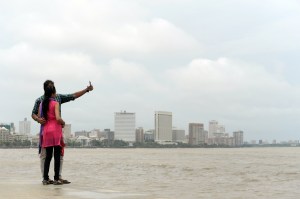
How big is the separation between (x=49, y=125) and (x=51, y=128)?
7 centimetres

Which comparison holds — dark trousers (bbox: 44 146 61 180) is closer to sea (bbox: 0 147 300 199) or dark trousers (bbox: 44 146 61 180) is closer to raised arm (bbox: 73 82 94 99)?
sea (bbox: 0 147 300 199)

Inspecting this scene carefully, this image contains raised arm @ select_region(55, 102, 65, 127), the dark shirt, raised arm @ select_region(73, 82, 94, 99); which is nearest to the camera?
raised arm @ select_region(55, 102, 65, 127)

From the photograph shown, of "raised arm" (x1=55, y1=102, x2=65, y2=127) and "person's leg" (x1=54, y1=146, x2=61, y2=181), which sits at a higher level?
"raised arm" (x1=55, y1=102, x2=65, y2=127)

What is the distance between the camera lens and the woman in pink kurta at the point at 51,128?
8570 millimetres

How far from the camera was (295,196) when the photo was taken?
10.0m

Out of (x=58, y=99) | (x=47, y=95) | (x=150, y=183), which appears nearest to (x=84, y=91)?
(x=58, y=99)

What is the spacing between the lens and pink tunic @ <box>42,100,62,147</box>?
8.56 m

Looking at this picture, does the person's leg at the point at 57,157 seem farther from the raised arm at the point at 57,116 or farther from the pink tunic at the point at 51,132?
the raised arm at the point at 57,116

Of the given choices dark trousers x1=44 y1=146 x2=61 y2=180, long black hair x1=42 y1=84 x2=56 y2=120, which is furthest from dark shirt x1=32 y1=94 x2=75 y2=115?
dark trousers x1=44 y1=146 x2=61 y2=180

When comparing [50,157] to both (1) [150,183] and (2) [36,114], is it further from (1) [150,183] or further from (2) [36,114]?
(1) [150,183]

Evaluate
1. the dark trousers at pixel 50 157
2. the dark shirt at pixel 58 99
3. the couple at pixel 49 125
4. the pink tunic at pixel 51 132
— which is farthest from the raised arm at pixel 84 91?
the dark trousers at pixel 50 157

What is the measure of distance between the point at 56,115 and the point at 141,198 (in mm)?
2338

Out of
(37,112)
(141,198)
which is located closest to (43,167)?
(37,112)

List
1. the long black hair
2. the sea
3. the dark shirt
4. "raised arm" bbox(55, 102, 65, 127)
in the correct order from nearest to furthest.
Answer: the sea → "raised arm" bbox(55, 102, 65, 127) → the long black hair → the dark shirt
